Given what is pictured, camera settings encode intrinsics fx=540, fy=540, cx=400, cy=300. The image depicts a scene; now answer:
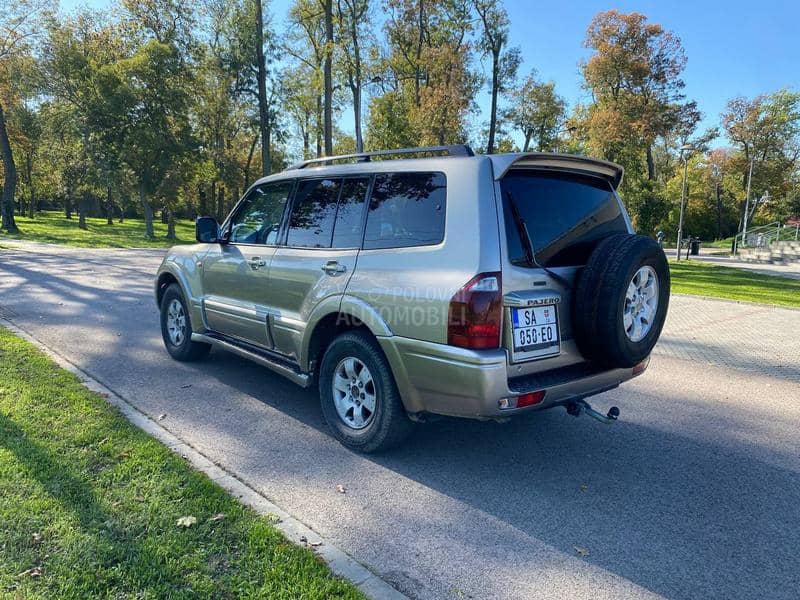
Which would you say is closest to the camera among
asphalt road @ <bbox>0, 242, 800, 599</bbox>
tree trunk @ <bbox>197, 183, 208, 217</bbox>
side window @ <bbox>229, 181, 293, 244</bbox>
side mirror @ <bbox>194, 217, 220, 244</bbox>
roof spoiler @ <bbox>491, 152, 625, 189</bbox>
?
asphalt road @ <bbox>0, 242, 800, 599</bbox>

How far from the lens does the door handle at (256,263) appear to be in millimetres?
4518

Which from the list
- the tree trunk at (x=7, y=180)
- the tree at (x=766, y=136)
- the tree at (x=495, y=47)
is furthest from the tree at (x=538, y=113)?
the tree trunk at (x=7, y=180)

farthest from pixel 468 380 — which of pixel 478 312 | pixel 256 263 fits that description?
pixel 256 263

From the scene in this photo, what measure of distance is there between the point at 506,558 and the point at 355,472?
1.20m

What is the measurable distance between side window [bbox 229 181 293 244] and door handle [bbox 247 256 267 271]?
0.17 meters

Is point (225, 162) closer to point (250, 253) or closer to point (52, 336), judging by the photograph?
point (52, 336)

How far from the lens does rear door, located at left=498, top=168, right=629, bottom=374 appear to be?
10.3 ft

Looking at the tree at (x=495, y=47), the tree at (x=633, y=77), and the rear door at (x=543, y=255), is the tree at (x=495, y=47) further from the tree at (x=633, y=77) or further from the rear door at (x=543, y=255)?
the rear door at (x=543, y=255)

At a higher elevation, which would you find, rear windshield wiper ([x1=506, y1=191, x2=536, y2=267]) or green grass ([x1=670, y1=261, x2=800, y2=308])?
rear windshield wiper ([x1=506, y1=191, x2=536, y2=267])

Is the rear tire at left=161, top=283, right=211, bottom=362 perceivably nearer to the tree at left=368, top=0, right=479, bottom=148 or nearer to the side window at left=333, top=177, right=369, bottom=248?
the side window at left=333, top=177, right=369, bottom=248

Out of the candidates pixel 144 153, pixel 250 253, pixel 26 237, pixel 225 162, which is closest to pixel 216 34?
pixel 225 162

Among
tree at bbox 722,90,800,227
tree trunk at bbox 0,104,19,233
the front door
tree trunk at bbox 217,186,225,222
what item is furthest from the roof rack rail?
tree at bbox 722,90,800,227

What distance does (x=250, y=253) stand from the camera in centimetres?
473

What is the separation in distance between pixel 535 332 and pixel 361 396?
1.30 metres
